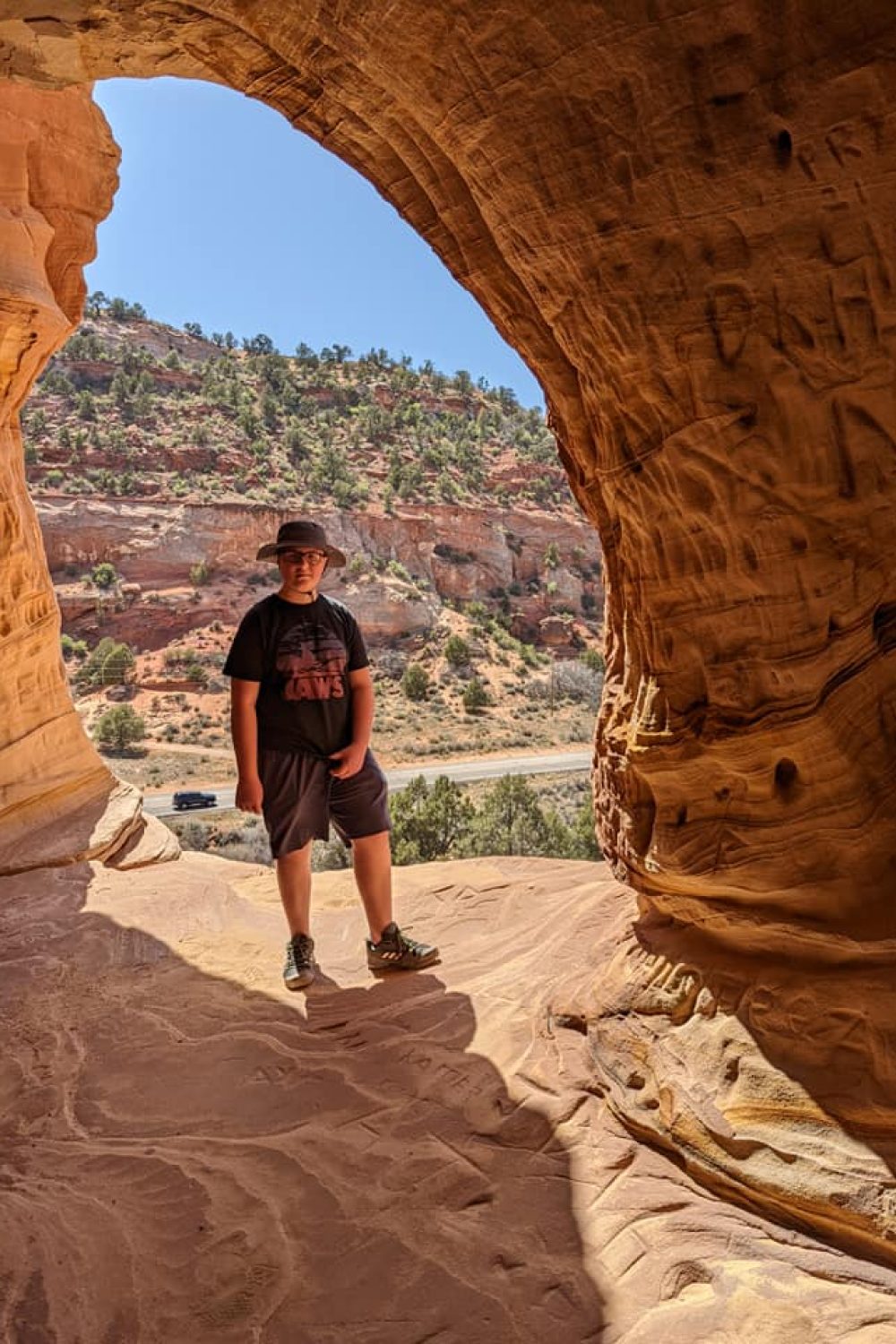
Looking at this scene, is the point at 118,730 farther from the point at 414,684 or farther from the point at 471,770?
the point at 471,770

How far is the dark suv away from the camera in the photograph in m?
21.2

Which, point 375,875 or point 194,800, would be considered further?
point 194,800

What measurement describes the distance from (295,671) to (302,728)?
263mm

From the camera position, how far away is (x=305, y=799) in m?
3.55

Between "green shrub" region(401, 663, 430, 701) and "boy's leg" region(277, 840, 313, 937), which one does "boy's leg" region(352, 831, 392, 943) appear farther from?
"green shrub" region(401, 663, 430, 701)

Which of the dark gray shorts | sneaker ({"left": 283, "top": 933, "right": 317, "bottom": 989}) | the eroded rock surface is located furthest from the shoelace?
the eroded rock surface

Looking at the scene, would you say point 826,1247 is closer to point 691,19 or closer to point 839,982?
point 839,982

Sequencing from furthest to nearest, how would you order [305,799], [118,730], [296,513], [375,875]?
[296,513], [118,730], [375,875], [305,799]

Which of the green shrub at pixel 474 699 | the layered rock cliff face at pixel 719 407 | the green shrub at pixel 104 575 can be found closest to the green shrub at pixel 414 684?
the green shrub at pixel 474 699

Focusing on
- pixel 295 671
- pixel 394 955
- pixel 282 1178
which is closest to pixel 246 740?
pixel 295 671

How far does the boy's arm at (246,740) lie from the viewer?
3424 millimetres

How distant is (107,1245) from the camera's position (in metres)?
2.08

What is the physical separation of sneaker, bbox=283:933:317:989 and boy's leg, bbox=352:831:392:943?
12.8 inches

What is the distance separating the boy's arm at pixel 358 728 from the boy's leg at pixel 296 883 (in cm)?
40
